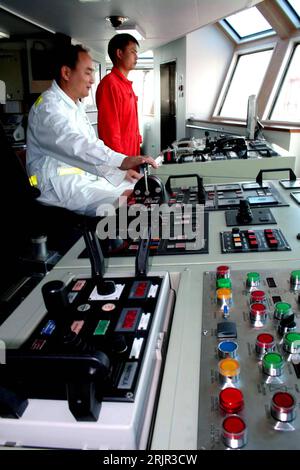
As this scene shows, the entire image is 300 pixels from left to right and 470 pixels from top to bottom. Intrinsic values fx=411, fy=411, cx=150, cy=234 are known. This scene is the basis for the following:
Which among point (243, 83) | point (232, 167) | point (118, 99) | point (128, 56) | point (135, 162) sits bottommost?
point (232, 167)

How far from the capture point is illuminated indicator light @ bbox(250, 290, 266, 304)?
778 mm

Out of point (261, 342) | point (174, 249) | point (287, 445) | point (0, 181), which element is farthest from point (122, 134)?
point (287, 445)

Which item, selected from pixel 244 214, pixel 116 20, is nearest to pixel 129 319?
pixel 244 214

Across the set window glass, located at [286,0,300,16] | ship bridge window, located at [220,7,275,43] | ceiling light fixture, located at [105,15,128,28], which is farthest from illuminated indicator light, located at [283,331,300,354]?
ship bridge window, located at [220,7,275,43]

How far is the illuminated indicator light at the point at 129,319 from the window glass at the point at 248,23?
5.70 meters

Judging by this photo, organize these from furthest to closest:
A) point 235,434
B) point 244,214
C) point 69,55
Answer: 1. point 69,55
2. point 244,214
3. point 235,434

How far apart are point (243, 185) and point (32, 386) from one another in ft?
4.51

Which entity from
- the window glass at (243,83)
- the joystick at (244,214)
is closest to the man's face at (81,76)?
the joystick at (244,214)

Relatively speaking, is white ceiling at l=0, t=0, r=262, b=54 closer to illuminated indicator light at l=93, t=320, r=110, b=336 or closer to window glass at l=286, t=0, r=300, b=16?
window glass at l=286, t=0, r=300, b=16

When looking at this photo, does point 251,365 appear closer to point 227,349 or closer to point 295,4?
point 227,349

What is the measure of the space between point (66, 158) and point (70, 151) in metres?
0.09

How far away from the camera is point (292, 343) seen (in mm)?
625

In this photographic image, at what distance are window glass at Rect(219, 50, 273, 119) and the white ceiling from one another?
128cm

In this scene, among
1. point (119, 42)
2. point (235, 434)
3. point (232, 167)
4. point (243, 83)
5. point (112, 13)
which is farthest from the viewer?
point (243, 83)
